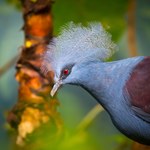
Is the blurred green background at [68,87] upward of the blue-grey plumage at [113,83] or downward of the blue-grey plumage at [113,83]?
downward

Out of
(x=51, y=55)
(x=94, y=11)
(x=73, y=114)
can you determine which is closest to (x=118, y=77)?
(x=51, y=55)

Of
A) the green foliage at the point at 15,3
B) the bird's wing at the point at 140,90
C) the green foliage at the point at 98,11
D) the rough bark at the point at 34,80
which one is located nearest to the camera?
the bird's wing at the point at 140,90

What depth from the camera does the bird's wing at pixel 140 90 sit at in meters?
1.08

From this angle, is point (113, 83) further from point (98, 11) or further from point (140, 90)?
point (98, 11)

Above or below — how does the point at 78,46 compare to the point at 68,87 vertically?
above

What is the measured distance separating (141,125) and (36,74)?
384 millimetres

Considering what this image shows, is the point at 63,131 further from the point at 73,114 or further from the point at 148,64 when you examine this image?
the point at 73,114

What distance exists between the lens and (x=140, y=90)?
1.08 metres

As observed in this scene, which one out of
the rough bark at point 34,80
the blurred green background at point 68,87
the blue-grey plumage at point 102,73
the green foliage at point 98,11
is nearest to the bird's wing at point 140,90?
the blue-grey plumage at point 102,73

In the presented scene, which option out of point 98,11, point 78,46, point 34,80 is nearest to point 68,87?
point 98,11

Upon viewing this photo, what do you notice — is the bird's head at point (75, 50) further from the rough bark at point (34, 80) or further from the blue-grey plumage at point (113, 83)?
the rough bark at point (34, 80)

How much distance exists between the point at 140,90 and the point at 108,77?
9 centimetres

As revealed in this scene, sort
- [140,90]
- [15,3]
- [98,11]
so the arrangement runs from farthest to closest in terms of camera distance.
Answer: [15,3] → [98,11] → [140,90]

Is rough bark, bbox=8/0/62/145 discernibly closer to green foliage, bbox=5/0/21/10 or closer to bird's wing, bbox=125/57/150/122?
bird's wing, bbox=125/57/150/122
